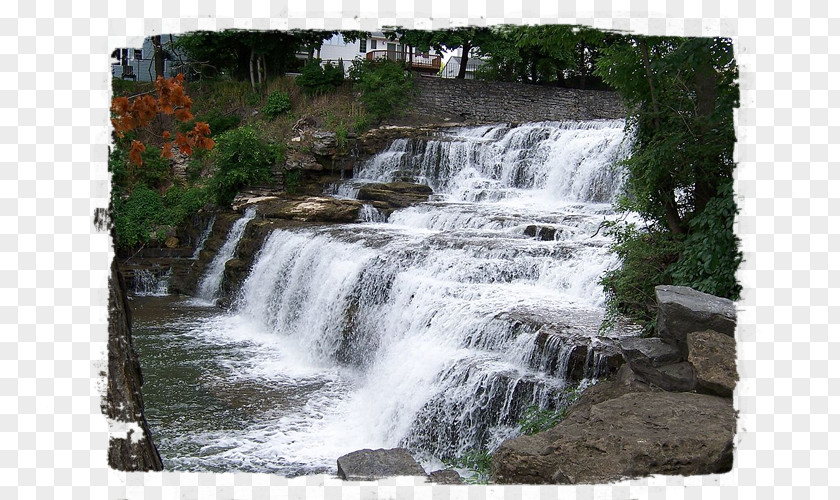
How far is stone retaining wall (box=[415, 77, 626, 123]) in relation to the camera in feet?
71.8

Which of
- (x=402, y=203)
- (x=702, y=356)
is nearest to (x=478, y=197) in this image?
(x=402, y=203)

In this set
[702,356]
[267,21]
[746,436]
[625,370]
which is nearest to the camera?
[746,436]

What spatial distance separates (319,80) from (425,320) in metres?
14.5

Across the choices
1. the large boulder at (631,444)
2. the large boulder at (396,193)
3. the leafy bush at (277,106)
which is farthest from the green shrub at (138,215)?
the large boulder at (631,444)

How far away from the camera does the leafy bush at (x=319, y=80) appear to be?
2175 centimetres

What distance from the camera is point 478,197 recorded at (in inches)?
607

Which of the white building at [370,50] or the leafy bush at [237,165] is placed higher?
the white building at [370,50]

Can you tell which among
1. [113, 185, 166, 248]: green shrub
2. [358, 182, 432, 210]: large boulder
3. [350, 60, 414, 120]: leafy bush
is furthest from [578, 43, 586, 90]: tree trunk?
[113, 185, 166, 248]: green shrub

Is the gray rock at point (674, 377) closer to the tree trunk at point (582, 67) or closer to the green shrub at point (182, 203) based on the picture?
the green shrub at point (182, 203)

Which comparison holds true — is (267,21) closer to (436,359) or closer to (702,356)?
(702,356)

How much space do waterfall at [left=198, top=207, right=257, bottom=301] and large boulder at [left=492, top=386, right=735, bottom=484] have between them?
36.3 feet

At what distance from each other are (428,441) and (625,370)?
7.20 ft

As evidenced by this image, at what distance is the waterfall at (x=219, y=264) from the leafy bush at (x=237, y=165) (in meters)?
1.84

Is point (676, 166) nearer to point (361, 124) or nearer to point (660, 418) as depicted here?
point (660, 418)
